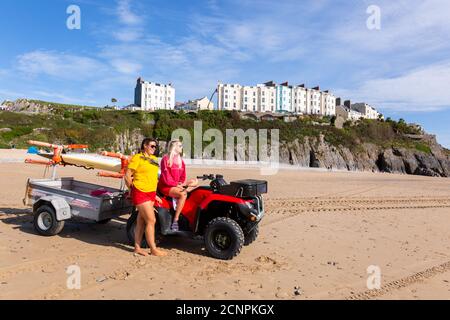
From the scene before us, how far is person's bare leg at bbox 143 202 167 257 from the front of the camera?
516 cm

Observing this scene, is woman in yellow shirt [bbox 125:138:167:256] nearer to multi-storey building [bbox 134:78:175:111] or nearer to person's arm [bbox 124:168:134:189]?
person's arm [bbox 124:168:134:189]

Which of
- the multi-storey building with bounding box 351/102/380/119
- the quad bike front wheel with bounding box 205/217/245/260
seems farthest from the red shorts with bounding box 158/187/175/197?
the multi-storey building with bounding box 351/102/380/119

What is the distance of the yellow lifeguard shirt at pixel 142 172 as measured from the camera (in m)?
5.16

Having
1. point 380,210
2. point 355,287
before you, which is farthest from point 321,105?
point 355,287

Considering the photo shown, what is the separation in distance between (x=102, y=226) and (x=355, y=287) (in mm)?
5043

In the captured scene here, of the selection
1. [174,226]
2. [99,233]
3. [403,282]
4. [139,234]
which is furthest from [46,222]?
[403,282]

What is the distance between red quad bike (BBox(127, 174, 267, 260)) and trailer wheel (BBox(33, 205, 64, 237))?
1.39 metres

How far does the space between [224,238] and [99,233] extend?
2.76 meters

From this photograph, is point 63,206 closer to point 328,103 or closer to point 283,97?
point 283,97

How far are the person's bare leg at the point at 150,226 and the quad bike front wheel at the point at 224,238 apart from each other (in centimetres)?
75

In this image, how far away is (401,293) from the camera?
4.11 meters

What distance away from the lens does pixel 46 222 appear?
6.22 metres
